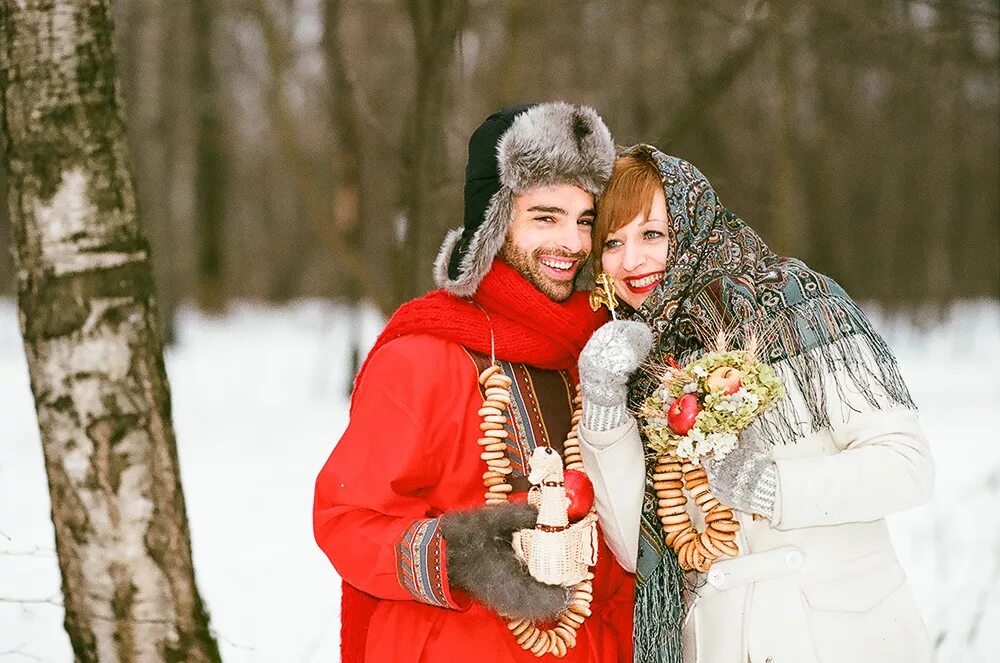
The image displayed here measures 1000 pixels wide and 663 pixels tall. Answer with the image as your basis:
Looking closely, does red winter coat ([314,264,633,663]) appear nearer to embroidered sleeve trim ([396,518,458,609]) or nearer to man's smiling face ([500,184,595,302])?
embroidered sleeve trim ([396,518,458,609])

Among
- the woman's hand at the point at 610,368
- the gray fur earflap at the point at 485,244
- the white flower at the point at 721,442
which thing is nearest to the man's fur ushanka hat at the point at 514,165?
the gray fur earflap at the point at 485,244

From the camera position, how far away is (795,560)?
247 centimetres

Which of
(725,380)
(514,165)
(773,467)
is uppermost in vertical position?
(514,165)

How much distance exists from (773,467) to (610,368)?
1.52 feet

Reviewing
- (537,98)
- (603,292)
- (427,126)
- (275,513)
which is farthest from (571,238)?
(537,98)

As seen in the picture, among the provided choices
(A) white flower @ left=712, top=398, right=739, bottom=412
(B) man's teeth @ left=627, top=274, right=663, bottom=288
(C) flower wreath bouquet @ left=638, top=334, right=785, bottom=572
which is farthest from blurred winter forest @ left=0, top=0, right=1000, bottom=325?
(A) white flower @ left=712, top=398, right=739, bottom=412

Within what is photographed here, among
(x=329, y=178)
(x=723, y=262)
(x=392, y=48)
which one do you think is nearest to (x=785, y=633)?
(x=723, y=262)

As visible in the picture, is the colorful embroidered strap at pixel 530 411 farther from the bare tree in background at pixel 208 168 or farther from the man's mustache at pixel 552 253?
the bare tree in background at pixel 208 168

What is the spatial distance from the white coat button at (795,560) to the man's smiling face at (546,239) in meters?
0.91

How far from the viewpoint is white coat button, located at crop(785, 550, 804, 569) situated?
246 cm

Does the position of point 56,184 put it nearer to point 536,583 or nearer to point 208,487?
point 536,583

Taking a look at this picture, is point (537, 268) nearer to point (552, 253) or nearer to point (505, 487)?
point (552, 253)

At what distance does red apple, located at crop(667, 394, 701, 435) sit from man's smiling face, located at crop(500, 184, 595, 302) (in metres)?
0.51

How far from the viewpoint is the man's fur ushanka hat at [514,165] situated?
8.86ft
